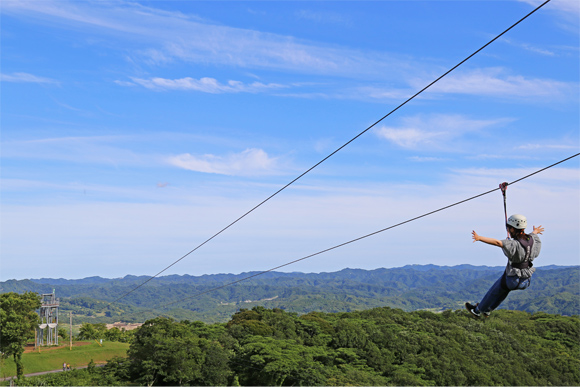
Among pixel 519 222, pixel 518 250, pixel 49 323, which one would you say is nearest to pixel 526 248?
pixel 518 250

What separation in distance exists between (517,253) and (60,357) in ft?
216

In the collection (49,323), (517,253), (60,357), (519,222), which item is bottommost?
(60,357)

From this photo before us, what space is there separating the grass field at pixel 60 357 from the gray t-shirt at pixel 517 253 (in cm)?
5697

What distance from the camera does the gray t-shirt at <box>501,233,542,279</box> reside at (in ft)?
29.2

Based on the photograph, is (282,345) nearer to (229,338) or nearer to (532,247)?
(229,338)

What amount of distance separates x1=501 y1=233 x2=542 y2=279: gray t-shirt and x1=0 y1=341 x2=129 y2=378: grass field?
5697cm

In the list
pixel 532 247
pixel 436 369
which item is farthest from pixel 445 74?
pixel 436 369

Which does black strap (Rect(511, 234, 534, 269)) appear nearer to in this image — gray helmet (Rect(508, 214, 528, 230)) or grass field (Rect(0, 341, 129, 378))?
gray helmet (Rect(508, 214, 528, 230))

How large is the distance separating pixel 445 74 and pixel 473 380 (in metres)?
56.0

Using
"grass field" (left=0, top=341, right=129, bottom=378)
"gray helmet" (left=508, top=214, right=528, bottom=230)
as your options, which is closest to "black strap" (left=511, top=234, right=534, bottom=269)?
"gray helmet" (left=508, top=214, right=528, bottom=230)

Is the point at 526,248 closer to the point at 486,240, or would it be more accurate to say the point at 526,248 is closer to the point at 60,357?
the point at 486,240

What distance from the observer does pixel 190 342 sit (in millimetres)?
46938

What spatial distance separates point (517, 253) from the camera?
29.6 feet

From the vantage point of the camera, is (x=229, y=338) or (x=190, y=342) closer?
(x=190, y=342)
